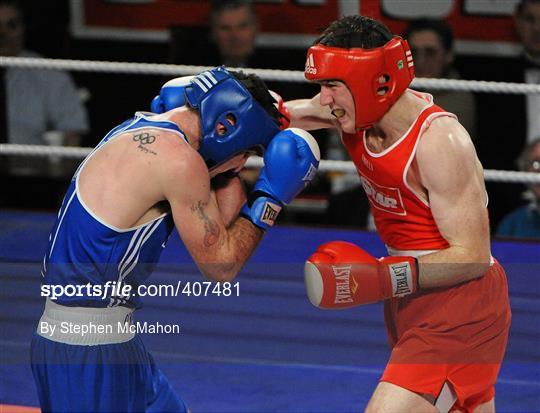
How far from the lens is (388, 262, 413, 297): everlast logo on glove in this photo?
8.46ft

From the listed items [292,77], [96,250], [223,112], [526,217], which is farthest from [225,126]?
[526,217]

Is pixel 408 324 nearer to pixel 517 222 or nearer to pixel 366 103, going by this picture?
pixel 366 103

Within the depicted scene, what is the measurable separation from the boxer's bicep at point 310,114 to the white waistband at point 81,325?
84 centimetres

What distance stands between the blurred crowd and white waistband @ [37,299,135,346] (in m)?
2.14

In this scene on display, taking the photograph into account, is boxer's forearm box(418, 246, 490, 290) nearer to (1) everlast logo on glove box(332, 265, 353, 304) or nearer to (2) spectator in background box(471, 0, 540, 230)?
(1) everlast logo on glove box(332, 265, 353, 304)

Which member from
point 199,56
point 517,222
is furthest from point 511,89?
point 199,56

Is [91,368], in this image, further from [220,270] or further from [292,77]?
[292,77]

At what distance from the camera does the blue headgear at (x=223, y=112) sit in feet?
8.40

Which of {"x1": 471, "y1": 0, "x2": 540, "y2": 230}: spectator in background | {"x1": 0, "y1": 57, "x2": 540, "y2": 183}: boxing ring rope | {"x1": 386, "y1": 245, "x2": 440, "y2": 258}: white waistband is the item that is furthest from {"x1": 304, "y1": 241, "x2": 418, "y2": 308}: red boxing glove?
{"x1": 471, "y1": 0, "x2": 540, "y2": 230}: spectator in background

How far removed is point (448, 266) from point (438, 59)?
2.31 metres

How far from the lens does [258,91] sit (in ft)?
8.61

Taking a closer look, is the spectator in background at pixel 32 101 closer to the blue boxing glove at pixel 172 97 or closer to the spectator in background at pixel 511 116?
the spectator in background at pixel 511 116

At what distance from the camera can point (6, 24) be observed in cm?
512

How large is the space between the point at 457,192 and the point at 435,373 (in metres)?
0.44
